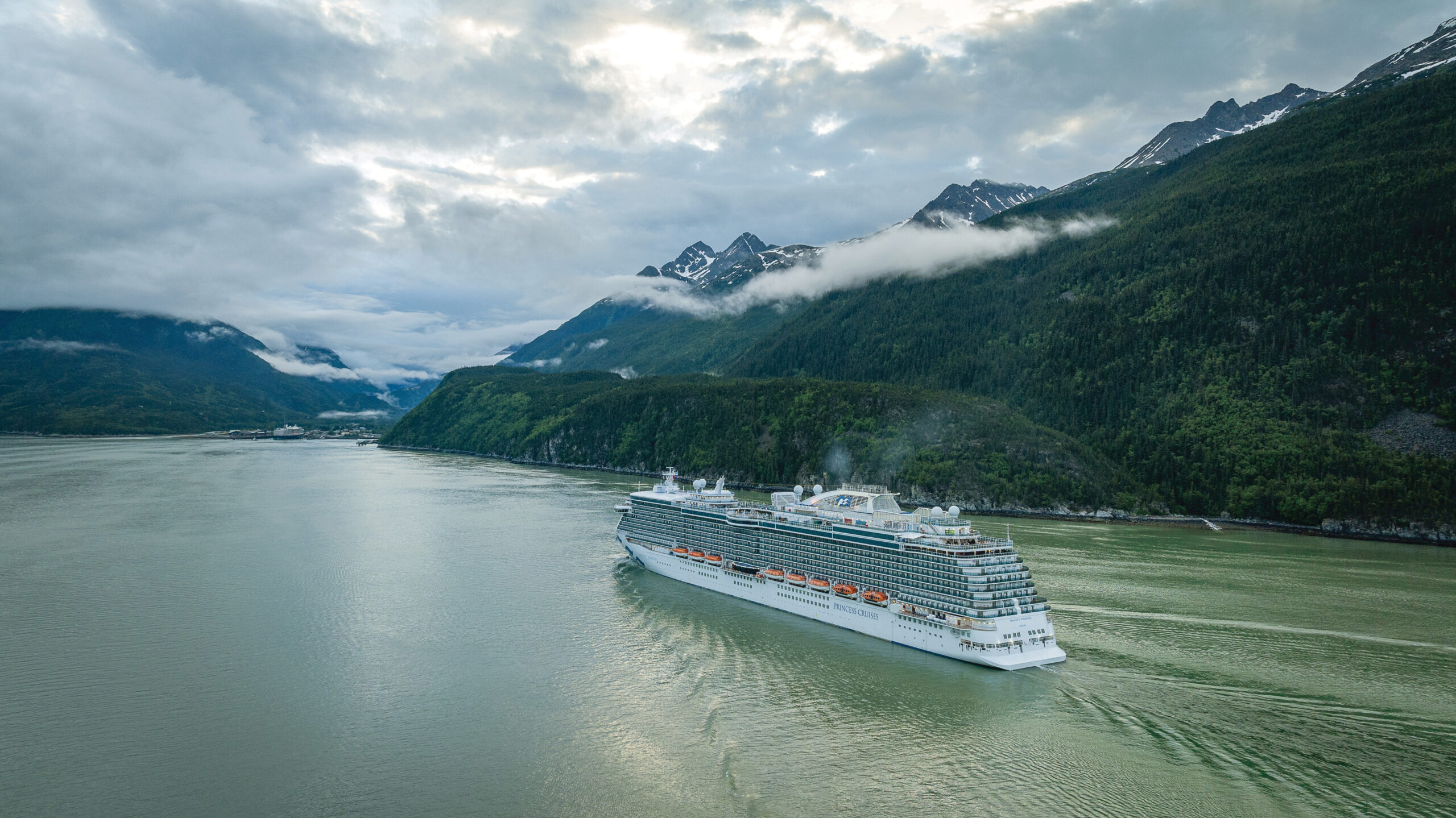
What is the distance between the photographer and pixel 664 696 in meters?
26.0

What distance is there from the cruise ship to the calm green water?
1.05 m

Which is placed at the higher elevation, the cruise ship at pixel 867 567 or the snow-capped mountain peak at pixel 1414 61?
the snow-capped mountain peak at pixel 1414 61

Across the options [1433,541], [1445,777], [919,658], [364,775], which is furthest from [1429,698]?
[1433,541]

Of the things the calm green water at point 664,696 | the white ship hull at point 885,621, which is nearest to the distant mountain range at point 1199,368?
the calm green water at point 664,696

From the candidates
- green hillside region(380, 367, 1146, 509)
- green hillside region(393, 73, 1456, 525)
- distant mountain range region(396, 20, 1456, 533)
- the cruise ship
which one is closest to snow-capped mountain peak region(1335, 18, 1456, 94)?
distant mountain range region(396, 20, 1456, 533)

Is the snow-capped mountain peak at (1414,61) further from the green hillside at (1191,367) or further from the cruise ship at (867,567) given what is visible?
the cruise ship at (867,567)

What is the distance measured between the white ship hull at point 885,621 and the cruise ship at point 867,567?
5 cm

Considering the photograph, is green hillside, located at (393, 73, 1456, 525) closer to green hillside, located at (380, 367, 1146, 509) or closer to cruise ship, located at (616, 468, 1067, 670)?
green hillside, located at (380, 367, 1146, 509)

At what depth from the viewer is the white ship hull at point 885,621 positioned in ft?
91.6

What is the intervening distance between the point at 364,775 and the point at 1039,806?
1843 centimetres

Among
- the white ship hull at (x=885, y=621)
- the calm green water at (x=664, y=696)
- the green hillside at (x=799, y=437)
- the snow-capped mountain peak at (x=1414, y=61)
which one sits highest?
the snow-capped mountain peak at (x=1414, y=61)

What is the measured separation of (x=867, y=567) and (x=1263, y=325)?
8655cm

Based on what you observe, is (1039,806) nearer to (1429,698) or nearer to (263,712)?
(1429,698)

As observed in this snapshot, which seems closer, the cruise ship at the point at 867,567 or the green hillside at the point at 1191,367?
the cruise ship at the point at 867,567
